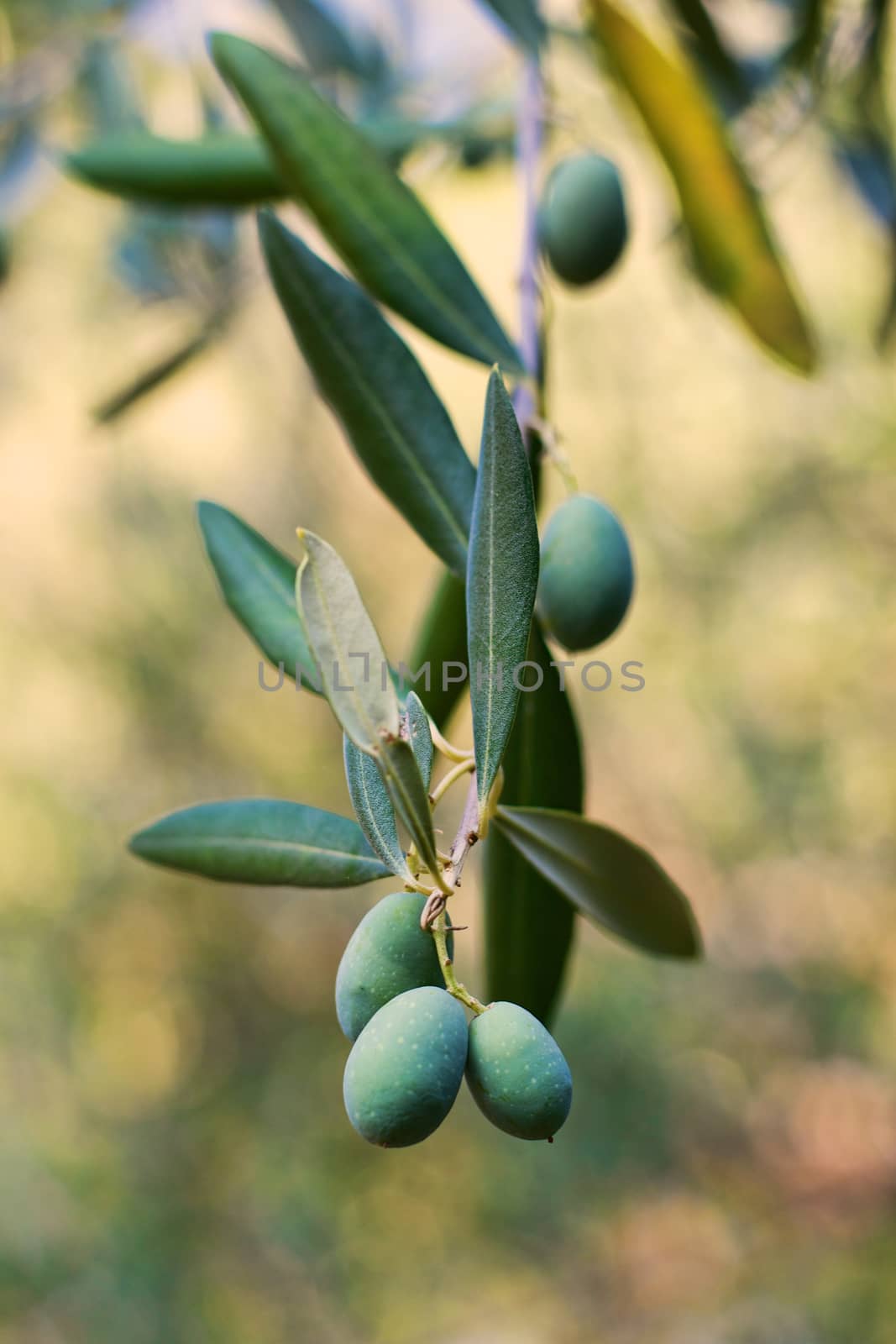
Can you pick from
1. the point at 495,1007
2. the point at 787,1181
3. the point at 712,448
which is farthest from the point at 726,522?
the point at 495,1007

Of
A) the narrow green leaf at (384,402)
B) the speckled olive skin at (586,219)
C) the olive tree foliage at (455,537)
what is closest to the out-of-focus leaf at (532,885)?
the olive tree foliage at (455,537)

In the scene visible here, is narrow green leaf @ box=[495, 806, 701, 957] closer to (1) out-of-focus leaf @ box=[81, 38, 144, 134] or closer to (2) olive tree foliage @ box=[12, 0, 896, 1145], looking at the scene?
(2) olive tree foliage @ box=[12, 0, 896, 1145]

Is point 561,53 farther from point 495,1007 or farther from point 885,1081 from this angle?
point 885,1081

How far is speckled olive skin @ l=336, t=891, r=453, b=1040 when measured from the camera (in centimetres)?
37

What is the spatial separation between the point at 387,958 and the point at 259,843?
0.37 feet

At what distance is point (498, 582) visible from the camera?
390 mm

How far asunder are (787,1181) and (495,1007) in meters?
4.24

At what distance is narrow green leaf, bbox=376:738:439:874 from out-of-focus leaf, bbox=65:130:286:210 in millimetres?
592

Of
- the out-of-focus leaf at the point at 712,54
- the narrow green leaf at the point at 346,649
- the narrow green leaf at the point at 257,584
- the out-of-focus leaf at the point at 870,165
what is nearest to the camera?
the narrow green leaf at the point at 346,649

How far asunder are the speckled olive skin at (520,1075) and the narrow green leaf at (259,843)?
11 cm

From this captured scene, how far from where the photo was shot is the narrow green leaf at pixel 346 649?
1.04 feet

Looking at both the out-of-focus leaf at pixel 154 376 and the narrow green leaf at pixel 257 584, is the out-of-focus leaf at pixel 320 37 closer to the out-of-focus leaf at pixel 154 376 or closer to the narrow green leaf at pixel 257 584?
the out-of-focus leaf at pixel 154 376

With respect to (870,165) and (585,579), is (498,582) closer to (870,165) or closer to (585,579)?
(585,579)

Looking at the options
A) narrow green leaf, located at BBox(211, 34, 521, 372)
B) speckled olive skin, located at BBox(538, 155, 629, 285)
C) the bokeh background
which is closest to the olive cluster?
narrow green leaf, located at BBox(211, 34, 521, 372)
